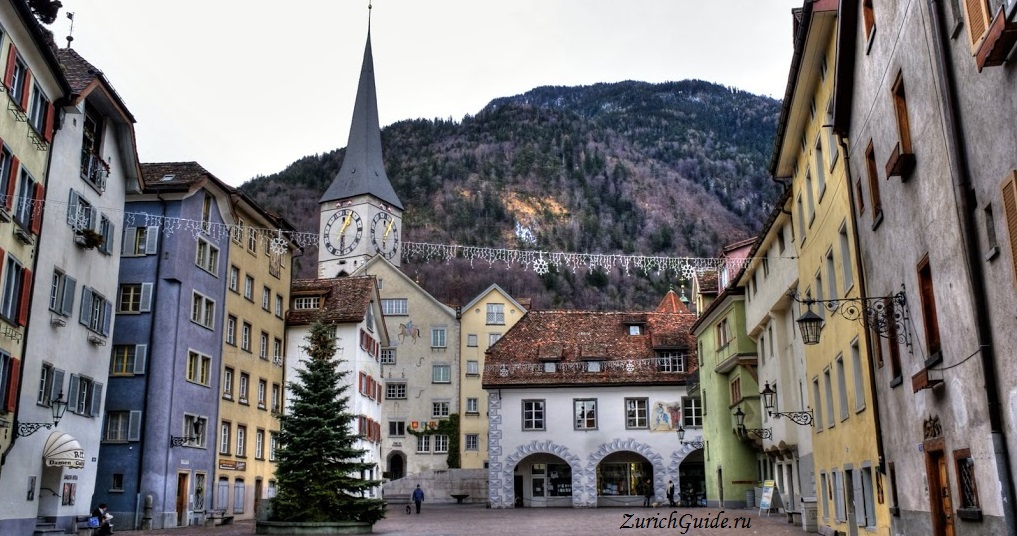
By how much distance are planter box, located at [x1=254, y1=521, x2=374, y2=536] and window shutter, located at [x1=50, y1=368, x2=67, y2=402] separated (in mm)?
7184

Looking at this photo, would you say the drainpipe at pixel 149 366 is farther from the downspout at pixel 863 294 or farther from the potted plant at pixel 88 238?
the downspout at pixel 863 294

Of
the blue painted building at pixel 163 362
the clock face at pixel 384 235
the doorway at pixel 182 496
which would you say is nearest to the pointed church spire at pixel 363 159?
the clock face at pixel 384 235

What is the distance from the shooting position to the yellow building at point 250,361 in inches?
1623

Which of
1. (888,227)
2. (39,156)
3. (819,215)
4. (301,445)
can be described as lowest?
(301,445)

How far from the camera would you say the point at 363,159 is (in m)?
114

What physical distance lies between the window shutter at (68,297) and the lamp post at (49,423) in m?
2.46

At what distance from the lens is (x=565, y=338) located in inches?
2207

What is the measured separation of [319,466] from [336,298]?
25581mm

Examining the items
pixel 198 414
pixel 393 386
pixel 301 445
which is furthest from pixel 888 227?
pixel 393 386

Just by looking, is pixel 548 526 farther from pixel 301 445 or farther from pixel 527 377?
pixel 527 377

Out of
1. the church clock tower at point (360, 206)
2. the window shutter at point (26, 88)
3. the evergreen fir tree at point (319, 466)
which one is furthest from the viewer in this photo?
the church clock tower at point (360, 206)

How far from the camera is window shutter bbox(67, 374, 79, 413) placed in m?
27.5

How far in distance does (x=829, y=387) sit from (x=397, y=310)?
5246 centimetres

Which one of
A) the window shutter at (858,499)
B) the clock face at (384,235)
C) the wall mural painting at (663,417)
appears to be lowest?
the window shutter at (858,499)
